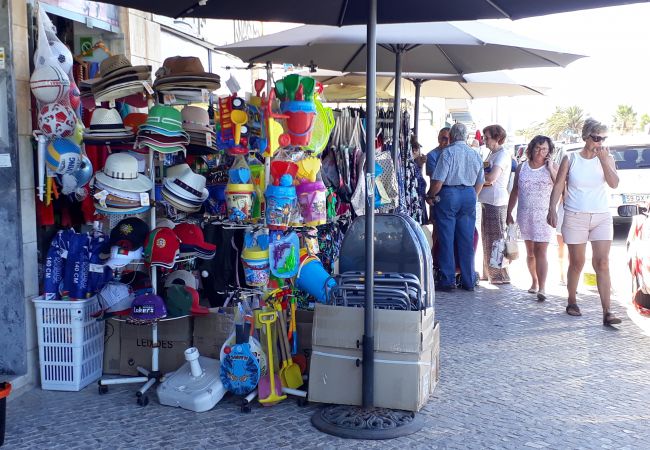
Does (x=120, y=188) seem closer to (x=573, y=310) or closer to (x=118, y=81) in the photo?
(x=118, y=81)

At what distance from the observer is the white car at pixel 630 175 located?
38.6 feet

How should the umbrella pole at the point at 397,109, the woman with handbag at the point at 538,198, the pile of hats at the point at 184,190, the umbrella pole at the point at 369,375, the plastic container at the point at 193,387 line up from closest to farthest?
the umbrella pole at the point at 369,375, the plastic container at the point at 193,387, the pile of hats at the point at 184,190, the umbrella pole at the point at 397,109, the woman with handbag at the point at 538,198

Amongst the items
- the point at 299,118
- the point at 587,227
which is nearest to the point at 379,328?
the point at 299,118

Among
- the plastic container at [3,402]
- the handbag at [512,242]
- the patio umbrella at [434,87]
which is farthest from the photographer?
the patio umbrella at [434,87]

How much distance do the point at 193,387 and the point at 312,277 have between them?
1.05 meters

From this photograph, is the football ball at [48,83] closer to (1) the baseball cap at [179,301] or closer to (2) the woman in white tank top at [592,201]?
(1) the baseball cap at [179,301]

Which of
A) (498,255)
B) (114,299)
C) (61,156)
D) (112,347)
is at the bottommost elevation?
(112,347)

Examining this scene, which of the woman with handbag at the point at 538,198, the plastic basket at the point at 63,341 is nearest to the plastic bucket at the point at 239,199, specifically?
the plastic basket at the point at 63,341

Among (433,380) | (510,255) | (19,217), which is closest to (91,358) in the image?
(19,217)

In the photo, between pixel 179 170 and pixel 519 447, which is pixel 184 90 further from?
pixel 519 447

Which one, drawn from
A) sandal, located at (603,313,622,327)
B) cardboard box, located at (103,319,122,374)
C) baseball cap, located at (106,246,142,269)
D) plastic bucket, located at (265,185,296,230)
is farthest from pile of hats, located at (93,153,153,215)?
sandal, located at (603,313,622,327)

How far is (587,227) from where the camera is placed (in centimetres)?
606

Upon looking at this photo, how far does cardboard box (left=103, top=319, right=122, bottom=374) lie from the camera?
4820mm

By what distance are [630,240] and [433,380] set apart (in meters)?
3.39
